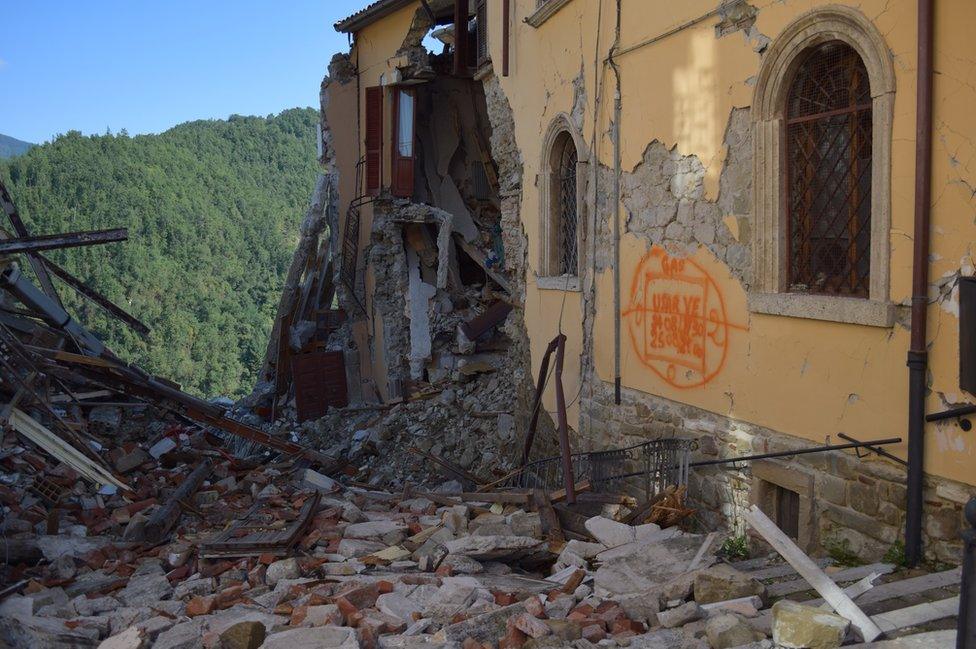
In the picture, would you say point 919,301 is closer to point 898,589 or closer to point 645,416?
point 898,589

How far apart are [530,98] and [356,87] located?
919cm

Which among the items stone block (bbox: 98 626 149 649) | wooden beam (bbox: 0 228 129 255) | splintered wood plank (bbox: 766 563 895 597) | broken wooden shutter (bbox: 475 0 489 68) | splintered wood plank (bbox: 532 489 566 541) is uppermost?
broken wooden shutter (bbox: 475 0 489 68)

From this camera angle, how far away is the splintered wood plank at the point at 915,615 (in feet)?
11.9

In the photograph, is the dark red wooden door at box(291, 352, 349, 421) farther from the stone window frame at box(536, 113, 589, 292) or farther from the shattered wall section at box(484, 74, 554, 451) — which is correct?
the stone window frame at box(536, 113, 589, 292)

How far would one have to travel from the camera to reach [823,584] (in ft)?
12.4

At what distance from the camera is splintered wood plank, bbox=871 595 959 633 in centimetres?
362

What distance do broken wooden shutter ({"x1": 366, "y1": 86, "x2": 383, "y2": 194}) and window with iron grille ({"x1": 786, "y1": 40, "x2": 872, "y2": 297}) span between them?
12.0 metres

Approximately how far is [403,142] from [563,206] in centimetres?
776

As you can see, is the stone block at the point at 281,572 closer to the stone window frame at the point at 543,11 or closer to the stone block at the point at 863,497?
the stone block at the point at 863,497

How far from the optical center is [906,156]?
470cm

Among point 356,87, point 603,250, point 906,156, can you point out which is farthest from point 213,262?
point 906,156

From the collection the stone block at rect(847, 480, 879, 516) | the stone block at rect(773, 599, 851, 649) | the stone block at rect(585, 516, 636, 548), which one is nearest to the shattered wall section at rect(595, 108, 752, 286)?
the stone block at rect(847, 480, 879, 516)

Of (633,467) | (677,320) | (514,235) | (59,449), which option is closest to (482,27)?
(514,235)

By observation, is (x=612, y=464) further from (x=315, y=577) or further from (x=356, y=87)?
(x=356, y=87)
